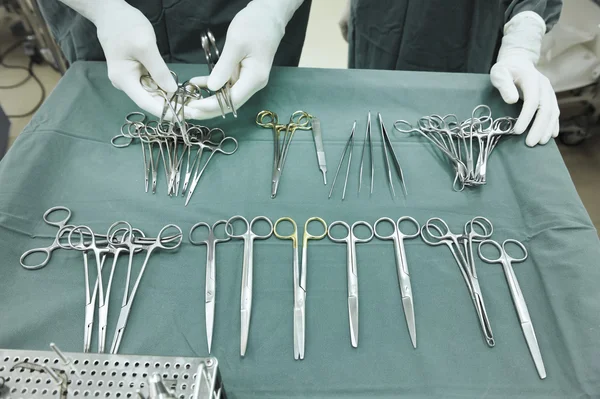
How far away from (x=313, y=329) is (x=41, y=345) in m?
0.54

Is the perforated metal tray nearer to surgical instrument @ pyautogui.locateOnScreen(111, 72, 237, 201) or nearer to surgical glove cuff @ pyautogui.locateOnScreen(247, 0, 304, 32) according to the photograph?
surgical instrument @ pyautogui.locateOnScreen(111, 72, 237, 201)

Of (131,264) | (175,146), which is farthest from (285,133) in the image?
(131,264)

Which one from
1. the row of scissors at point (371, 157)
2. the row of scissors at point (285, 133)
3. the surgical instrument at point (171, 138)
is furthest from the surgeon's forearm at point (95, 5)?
the row of scissors at point (371, 157)

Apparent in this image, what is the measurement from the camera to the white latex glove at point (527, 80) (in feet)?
3.82

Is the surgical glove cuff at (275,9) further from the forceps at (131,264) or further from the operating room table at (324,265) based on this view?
the forceps at (131,264)

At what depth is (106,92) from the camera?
1302mm

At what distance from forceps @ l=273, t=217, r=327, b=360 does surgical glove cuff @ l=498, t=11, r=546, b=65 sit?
868 mm

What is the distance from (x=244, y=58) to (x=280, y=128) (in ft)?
0.71

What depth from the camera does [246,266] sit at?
92cm

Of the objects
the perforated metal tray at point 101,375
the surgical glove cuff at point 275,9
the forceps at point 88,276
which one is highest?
the surgical glove cuff at point 275,9

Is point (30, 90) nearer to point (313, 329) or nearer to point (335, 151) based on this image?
point (335, 151)

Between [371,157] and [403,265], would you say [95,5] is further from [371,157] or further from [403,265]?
[403,265]

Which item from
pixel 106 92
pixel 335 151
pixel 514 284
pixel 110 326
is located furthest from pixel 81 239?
pixel 514 284

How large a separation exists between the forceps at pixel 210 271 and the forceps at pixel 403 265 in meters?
0.38
